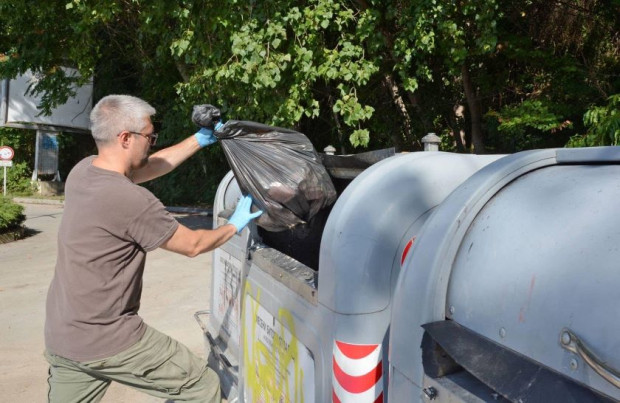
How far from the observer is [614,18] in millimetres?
8633

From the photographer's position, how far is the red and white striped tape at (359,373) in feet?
6.36

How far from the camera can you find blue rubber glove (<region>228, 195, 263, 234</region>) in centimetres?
282

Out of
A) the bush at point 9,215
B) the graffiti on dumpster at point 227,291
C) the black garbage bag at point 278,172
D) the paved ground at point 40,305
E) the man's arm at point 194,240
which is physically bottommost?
the bush at point 9,215

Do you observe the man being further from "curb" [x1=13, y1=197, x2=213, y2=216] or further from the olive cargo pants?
"curb" [x1=13, y1=197, x2=213, y2=216]

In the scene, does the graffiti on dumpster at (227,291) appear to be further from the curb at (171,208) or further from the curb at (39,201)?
the curb at (39,201)

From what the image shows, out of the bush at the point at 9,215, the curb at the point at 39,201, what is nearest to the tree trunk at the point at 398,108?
the bush at the point at 9,215

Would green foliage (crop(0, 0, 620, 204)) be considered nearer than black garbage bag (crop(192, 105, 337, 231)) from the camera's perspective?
No

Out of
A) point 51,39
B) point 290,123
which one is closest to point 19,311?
point 290,123

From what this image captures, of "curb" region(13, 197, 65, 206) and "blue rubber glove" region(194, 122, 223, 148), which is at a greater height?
"blue rubber glove" region(194, 122, 223, 148)

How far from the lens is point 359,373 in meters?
1.94

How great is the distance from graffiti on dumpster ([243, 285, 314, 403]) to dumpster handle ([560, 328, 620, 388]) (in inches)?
45.3

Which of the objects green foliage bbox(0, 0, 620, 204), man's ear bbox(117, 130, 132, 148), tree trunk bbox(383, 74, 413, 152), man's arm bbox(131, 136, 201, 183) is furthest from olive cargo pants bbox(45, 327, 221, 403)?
tree trunk bbox(383, 74, 413, 152)

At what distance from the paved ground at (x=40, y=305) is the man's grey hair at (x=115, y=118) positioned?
2.57 metres

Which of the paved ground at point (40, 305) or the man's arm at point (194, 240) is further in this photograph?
the paved ground at point (40, 305)
